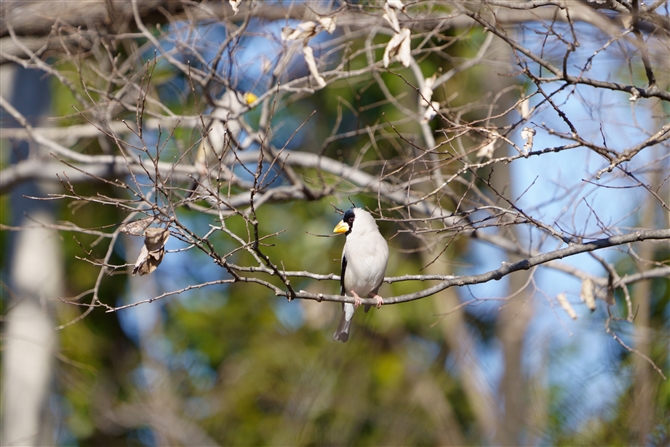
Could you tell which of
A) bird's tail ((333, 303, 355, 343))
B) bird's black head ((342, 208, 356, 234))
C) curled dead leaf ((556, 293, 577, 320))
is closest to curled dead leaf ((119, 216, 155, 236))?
bird's black head ((342, 208, 356, 234))

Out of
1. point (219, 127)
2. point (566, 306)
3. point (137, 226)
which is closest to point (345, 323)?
point (566, 306)

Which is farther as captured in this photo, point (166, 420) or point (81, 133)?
point (166, 420)

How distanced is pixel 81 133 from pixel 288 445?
13.7 feet

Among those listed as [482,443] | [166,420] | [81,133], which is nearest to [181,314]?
[166,420]

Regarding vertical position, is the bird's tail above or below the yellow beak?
below

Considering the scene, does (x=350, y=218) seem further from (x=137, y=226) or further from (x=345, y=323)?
(x=137, y=226)

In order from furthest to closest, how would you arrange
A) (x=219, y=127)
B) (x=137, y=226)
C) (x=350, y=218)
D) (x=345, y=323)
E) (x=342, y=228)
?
(x=219, y=127) < (x=345, y=323) < (x=350, y=218) < (x=342, y=228) < (x=137, y=226)

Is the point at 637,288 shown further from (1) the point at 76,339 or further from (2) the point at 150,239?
(1) the point at 76,339

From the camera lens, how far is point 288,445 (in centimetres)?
797

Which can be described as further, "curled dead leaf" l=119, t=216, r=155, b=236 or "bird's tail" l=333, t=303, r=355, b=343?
"bird's tail" l=333, t=303, r=355, b=343

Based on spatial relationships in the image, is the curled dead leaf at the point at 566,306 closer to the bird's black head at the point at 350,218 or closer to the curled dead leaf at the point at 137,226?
the bird's black head at the point at 350,218

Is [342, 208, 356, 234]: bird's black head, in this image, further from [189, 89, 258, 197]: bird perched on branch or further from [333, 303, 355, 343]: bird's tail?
[189, 89, 258, 197]: bird perched on branch

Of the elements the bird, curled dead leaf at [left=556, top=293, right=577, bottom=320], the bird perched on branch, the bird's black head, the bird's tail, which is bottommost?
curled dead leaf at [left=556, top=293, right=577, bottom=320]

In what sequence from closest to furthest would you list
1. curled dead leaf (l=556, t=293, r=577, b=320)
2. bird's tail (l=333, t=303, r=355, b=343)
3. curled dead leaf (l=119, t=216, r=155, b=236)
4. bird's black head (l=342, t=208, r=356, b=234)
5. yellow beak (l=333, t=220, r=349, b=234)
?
curled dead leaf (l=119, t=216, r=155, b=236) → curled dead leaf (l=556, t=293, r=577, b=320) → yellow beak (l=333, t=220, r=349, b=234) → bird's black head (l=342, t=208, r=356, b=234) → bird's tail (l=333, t=303, r=355, b=343)
